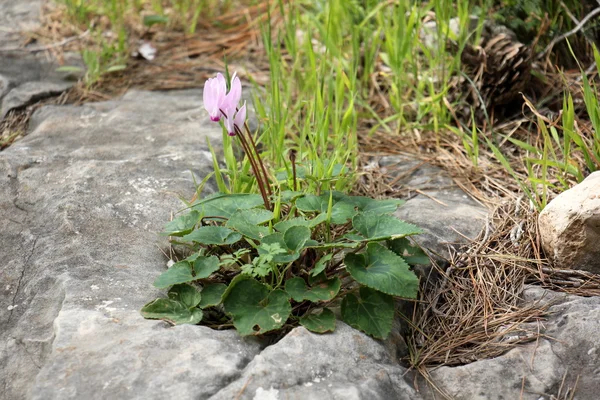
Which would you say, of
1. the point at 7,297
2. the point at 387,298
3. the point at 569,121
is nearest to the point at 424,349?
the point at 387,298

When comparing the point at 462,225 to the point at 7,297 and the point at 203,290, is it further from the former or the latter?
the point at 7,297

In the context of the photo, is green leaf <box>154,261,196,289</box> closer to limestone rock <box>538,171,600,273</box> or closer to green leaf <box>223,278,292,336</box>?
green leaf <box>223,278,292,336</box>

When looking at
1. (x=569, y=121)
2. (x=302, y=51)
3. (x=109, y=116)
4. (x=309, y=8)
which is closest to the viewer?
(x=569, y=121)

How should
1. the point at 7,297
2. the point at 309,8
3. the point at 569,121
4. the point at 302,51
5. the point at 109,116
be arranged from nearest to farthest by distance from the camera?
the point at 7,297 < the point at 569,121 < the point at 109,116 < the point at 302,51 < the point at 309,8

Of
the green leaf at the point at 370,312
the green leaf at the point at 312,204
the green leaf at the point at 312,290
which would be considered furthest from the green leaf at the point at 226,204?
the green leaf at the point at 370,312

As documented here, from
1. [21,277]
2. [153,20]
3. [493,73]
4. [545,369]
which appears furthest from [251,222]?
[153,20]

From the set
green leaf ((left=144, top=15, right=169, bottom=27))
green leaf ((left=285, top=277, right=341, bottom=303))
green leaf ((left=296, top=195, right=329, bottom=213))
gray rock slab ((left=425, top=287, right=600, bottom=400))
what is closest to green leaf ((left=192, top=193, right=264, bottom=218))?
green leaf ((left=296, top=195, right=329, bottom=213))

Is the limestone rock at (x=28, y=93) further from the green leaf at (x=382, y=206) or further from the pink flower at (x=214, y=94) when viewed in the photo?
the green leaf at (x=382, y=206)
